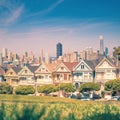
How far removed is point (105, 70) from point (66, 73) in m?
6.37

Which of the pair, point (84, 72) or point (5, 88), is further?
point (84, 72)

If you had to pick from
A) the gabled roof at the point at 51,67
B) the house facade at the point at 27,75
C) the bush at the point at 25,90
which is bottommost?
the bush at the point at 25,90

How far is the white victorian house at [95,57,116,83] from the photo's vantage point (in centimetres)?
5384

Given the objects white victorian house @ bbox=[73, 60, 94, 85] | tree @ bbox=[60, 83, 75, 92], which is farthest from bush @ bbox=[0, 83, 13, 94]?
white victorian house @ bbox=[73, 60, 94, 85]

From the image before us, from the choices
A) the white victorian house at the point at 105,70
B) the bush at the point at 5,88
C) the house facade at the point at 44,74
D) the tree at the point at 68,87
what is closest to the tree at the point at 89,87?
the tree at the point at 68,87

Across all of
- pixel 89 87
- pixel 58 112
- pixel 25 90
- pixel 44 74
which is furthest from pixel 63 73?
pixel 58 112

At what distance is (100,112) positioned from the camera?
75.7 ft

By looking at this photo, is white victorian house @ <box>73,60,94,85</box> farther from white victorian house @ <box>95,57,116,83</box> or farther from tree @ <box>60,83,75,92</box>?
tree @ <box>60,83,75,92</box>

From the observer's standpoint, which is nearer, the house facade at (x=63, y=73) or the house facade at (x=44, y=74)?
the house facade at (x=63, y=73)

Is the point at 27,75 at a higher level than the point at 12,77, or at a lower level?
higher

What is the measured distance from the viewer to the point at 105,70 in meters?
54.1

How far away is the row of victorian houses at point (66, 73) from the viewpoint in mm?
54344

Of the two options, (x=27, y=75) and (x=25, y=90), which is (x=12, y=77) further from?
(x=25, y=90)

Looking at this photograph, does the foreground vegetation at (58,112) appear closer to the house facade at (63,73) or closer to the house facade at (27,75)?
the house facade at (63,73)
